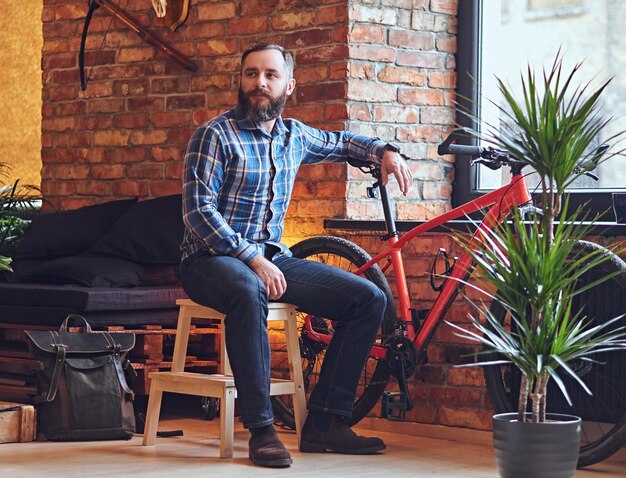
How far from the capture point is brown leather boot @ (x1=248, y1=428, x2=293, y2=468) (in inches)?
138

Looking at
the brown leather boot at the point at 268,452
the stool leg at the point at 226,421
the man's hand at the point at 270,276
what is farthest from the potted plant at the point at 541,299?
the stool leg at the point at 226,421

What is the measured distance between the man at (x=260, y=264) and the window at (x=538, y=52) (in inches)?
31.4

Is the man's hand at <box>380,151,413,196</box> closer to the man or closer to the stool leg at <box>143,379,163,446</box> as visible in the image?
the man

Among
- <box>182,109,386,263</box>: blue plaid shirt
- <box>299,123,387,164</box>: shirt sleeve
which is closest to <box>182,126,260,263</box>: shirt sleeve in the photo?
<box>182,109,386,263</box>: blue plaid shirt

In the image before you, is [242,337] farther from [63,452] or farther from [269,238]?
[63,452]

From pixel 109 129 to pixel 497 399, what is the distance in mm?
2405

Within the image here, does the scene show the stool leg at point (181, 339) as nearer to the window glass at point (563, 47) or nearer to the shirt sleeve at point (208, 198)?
the shirt sleeve at point (208, 198)

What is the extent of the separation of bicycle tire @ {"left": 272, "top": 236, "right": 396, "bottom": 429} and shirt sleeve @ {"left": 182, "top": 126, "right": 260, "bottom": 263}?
0.51 metres

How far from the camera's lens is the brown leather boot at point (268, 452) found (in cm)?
351

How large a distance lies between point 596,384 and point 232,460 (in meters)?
1.16

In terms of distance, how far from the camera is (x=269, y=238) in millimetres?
3914

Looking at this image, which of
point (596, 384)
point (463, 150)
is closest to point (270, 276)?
point (463, 150)

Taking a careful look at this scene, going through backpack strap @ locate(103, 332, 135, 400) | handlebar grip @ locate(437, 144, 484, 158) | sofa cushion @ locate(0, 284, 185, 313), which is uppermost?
handlebar grip @ locate(437, 144, 484, 158)

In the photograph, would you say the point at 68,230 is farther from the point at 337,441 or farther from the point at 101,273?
the point at 337,441
